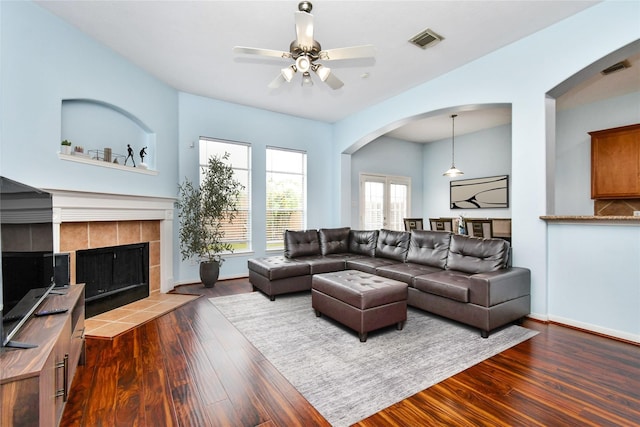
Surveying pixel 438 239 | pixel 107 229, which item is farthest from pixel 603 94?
pixel 107 229

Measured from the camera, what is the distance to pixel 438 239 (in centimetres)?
410

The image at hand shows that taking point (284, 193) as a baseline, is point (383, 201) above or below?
below

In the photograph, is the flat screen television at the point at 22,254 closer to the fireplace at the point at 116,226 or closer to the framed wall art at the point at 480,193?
the fireplace at the point at 116,226

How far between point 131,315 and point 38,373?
255cm

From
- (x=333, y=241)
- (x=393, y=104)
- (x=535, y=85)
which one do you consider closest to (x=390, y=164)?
(x=393, y=104)

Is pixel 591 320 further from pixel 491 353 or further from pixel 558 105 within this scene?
pixel 558 105

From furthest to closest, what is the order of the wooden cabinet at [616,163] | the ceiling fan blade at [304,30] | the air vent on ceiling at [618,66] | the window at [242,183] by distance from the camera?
the window at [242,183] → the wooden cabinet at [616,163] → the air vent on ceiling at [618,66] → the ceiling fan blade at [304,30]

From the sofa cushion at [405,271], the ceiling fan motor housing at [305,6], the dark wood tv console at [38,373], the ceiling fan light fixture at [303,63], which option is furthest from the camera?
the sofa cushion at [405,271]

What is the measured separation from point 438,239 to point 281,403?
3106mm

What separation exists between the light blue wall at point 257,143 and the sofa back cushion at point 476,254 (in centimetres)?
330

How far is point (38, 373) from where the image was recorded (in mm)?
1179

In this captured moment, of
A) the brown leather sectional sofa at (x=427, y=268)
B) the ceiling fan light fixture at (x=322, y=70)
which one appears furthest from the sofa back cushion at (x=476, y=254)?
the ceiling fan light fixture at (x=322, y=70)

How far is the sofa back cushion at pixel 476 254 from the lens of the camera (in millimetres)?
3355

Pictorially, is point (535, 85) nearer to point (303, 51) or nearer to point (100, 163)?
point (303, 51)
